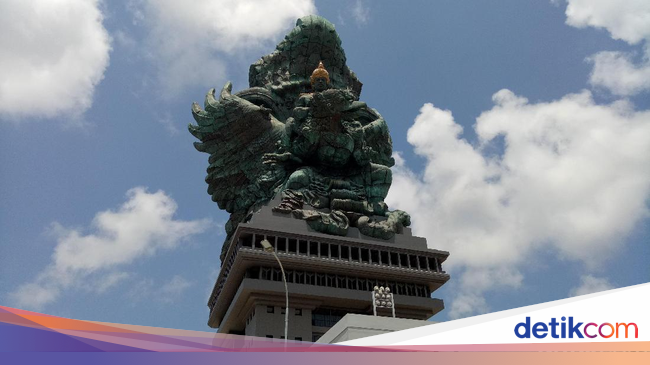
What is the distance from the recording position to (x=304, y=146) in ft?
228

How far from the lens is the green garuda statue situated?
66.6 metres

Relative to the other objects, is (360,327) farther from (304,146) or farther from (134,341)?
(304,146)

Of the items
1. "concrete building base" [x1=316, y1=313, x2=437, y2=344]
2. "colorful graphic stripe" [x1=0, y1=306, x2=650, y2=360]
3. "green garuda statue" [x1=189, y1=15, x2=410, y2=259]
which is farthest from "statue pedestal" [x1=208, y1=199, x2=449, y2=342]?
"colorful graphic stripe" [x1=0, y1=306, x2=650, y2=360]

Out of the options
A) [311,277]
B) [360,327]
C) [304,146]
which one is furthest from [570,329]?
[304,146]

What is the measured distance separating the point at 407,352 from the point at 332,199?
165 ft

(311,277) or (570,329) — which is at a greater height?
(311,277)

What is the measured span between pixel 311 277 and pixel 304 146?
1888 cm

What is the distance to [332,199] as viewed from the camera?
67062 mm

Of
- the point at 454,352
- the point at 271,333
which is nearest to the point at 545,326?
Answer: the point at 454,352

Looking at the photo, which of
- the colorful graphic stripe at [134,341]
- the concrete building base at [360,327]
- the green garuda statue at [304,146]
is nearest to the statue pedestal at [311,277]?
the green garuda statue at [304,146]

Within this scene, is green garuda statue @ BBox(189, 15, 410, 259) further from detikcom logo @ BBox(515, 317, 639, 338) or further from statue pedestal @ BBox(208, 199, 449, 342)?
detikcom logo @ BBox(515, 317, 639, 338)

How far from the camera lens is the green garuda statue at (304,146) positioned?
6656 cm

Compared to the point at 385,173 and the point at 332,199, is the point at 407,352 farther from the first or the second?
the point at 385,173

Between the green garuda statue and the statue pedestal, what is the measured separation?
2337 mm
